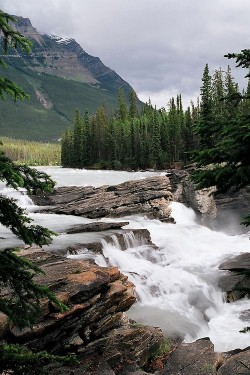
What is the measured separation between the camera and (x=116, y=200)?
39.2 metres

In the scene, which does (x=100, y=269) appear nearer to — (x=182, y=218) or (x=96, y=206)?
(x=96, y=206)

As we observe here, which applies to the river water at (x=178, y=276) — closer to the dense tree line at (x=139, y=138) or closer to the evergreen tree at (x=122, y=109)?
the dense tree line at (x=139, y=138)

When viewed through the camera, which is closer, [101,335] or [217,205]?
[101,335]

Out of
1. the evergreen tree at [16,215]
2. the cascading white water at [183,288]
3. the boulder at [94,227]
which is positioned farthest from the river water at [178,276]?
the evergreen tree at [16,215]

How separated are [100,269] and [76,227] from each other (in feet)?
45.5

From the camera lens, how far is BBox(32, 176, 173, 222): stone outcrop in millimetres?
37656

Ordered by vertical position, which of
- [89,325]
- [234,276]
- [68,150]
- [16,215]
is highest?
[68,150]

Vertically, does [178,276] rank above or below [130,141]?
below

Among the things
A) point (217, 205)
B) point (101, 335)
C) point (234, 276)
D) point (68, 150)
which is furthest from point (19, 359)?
point (68, 150)

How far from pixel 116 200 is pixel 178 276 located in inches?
694

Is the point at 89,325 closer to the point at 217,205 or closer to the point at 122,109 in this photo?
the point at 217,205

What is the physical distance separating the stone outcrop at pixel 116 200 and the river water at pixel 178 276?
3300 millimetres

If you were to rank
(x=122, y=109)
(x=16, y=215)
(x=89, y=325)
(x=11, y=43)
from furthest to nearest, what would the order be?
(x=122, y=109)
(x=89, y=325)
(x=11, y=43)
(x=16, y=215)

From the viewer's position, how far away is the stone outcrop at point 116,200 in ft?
124
